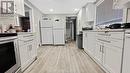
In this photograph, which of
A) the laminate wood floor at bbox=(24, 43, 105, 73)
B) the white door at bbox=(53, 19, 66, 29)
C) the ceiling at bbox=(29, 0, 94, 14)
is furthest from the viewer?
the white door at bbox=(53, 19, 66, 29)

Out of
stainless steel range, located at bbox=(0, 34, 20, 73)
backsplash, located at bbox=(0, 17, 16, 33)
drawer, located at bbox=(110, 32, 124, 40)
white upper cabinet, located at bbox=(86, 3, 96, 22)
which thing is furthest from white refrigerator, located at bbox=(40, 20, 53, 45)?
drawer, located at bbox=(110, 32, 124, 40)

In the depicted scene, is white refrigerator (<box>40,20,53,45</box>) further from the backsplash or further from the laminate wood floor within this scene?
the backsplash

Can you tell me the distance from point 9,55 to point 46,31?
3.98 metres

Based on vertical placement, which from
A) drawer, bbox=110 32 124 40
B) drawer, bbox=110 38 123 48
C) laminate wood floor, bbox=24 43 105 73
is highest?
drawer, bbox=110 32 124 40

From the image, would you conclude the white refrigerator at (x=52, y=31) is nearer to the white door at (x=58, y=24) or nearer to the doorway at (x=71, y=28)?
the white door at (x=58, y=24)

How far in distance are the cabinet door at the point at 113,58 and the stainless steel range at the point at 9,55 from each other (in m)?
1.82

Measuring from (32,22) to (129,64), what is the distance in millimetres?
4128

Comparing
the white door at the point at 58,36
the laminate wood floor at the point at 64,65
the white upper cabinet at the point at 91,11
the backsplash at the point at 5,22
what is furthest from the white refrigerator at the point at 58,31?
the backsplash at the point at 5,22

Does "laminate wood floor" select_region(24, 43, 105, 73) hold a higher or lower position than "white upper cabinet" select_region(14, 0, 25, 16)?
lower

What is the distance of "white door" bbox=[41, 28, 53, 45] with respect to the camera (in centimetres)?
552

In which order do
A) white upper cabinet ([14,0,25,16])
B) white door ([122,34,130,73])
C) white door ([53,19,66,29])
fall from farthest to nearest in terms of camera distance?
white door ([53,19,66,29]), white upper cabinet ([14,0,25,16]), white door ([122,34,130,73])

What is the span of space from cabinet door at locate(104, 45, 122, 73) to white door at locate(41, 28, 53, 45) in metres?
4.03

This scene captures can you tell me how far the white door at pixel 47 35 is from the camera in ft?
18.1

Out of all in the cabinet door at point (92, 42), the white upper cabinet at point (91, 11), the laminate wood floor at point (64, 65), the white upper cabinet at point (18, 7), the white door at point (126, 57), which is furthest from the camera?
the white upper cabinet at point (91, 11)
